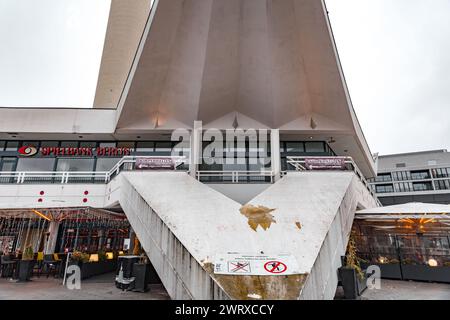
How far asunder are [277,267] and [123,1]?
4729 centimetres

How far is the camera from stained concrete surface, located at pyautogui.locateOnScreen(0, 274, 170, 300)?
8.72m

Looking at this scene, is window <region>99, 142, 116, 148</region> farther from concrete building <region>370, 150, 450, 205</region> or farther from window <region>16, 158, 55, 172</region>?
concrete building <region>370, 150, 450, 205</region>

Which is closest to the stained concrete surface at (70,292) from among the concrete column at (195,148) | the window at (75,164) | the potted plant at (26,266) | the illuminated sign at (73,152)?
the potted plant at (26,266)

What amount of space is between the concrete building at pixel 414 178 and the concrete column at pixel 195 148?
49.1m

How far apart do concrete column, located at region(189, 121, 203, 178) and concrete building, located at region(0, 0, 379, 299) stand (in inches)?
3.1

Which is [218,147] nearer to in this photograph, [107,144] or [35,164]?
[107,144]

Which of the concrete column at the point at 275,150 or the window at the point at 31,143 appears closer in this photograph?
the concrete column at the point at 275,150

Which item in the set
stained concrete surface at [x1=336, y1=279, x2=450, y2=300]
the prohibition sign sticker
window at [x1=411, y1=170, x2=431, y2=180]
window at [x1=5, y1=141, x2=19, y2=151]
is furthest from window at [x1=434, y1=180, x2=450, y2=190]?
window at [x1=5, y1=141, x2=19, y2=151]

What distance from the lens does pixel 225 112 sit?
64.4ft

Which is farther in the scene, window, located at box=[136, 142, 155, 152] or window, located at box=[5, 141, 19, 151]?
window, located at box=[136, 142, 155, 152]

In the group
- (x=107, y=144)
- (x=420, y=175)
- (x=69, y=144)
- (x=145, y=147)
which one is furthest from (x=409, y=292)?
(x=420, y=175)

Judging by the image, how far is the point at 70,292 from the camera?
384 inches

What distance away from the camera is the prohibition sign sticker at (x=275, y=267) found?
6154mm

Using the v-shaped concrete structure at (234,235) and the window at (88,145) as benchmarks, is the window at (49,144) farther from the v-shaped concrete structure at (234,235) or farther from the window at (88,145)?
the v-shaped concrete structure at (234,235)
